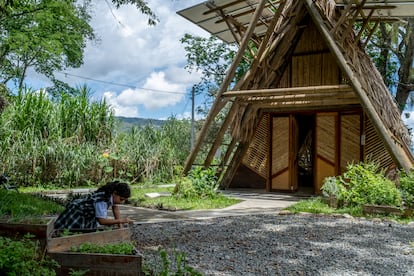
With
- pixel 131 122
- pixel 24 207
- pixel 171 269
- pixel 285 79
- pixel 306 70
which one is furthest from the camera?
pixel 131 122

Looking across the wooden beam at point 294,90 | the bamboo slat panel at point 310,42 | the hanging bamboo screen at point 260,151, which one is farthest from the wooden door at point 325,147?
the wooden beam at point 294,90

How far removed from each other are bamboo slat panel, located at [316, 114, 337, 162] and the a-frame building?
3cm

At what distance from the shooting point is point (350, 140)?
10867 mm

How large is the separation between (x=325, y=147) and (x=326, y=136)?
30 centimetres

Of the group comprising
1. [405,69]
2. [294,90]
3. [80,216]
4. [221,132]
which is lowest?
[80,216]

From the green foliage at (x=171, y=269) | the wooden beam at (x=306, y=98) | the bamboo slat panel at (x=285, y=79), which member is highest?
the bamboo slat panel at (x=285, y=79)

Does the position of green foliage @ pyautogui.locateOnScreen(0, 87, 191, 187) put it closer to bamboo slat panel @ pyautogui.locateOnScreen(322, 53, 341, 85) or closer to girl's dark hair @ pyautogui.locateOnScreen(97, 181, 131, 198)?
bamboo slat panel @ pyautogui.locateOnScreen(322, 53, 341, 85)

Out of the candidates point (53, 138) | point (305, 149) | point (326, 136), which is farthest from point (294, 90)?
point (53, 138)

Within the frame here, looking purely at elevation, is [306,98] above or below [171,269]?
above

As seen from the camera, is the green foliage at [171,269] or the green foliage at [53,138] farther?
the green foliage at [53,138]

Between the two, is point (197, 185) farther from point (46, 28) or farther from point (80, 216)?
point (46, 28)

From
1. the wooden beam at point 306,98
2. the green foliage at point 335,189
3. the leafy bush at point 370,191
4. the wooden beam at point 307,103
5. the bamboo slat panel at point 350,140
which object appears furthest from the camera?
the bamboo slat panel at point 350,140

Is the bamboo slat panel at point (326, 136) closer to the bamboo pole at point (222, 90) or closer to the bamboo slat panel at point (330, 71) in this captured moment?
the bamboo slat panel at point (330, 71)

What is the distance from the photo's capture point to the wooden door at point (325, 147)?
11047mm
